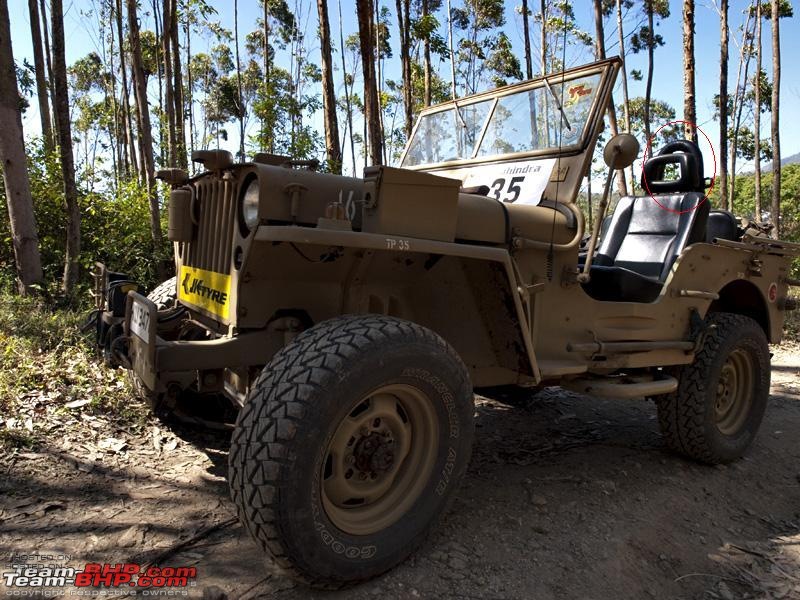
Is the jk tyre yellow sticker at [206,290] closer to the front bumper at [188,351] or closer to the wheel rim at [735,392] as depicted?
the front bumper at [188,351]

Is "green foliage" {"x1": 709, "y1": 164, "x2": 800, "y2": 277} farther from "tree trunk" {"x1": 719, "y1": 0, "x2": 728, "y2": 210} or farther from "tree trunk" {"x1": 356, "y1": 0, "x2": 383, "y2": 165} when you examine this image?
"tree trunk" {"x1": 356, "y1": 0, "x2": 383, "y2": 165}

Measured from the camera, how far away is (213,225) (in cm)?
280

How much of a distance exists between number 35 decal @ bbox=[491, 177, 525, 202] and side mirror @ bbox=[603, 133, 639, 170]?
0.59 m

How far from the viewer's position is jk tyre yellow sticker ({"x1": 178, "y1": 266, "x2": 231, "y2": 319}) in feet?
8.55

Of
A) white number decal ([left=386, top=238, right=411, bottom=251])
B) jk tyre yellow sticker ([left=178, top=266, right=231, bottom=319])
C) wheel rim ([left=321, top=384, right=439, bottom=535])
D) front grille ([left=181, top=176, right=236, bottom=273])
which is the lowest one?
wheel rim ([left=321, top=384, right=439, bottom=535])

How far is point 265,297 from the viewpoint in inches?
99.4

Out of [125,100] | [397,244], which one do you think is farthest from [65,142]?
[125,100]

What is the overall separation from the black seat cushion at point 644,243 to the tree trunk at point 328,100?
600 cm

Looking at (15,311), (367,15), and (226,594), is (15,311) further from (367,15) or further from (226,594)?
(367,15)

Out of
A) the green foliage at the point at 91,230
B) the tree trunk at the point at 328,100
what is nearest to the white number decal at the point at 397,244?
the green foliage at the point at 91,230

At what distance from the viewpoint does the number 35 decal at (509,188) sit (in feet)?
11.1

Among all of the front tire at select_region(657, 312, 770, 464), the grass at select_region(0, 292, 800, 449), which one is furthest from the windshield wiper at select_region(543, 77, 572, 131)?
the grass at select_region(0, 292, 800, 449)

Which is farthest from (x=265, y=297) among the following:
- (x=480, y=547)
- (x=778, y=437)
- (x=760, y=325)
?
(x=778, y=437)

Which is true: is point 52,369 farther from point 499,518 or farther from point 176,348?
point 499,518
